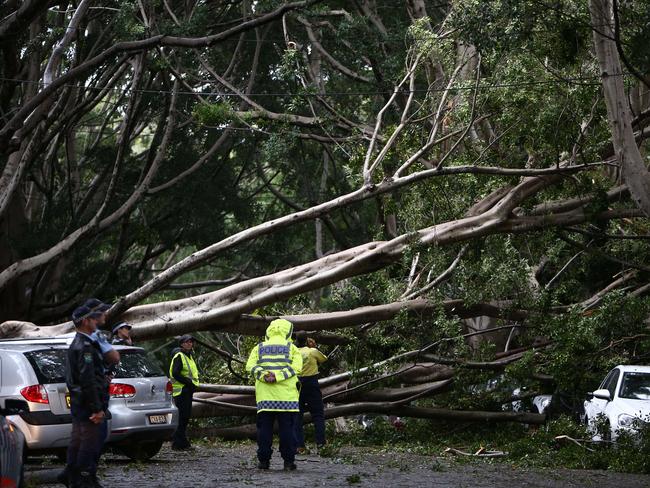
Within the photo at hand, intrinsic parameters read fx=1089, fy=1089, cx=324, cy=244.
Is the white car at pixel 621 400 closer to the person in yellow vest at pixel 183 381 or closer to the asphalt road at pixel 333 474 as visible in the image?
the asphalt road at pixel 333 474

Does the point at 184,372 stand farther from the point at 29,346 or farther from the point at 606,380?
the point at 606,380

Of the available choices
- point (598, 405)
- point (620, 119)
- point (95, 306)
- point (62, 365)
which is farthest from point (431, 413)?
point (95, 306)

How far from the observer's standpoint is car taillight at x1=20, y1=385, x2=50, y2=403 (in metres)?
12.2

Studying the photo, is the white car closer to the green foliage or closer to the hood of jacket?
the hood of jacket

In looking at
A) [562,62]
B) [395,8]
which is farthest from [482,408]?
[395,8]

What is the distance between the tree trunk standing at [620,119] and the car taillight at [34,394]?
7.38m

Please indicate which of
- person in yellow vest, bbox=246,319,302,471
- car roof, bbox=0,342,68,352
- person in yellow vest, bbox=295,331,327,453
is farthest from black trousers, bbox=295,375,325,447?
car roof, bbox=0,342,68,352

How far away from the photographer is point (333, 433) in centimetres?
2134

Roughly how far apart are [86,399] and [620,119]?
7.40 meters

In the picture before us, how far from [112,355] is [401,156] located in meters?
9.68

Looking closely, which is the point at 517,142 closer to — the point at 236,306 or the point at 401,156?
the point at 401,156

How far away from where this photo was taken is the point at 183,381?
16203 millimetres

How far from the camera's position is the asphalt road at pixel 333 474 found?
37.7 ft

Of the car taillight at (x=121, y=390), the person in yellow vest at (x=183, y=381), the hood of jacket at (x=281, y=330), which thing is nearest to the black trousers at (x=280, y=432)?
the hood of jacket at (x=281, y=330)
